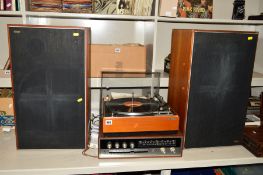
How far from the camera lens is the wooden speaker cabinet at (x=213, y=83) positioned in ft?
3.89

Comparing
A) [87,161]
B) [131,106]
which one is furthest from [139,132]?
[87,161]

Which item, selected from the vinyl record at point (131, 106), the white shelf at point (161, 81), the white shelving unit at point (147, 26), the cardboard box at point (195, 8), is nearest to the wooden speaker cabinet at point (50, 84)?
the vinyl record at point (131, 106)

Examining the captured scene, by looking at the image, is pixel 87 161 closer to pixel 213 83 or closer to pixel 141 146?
pixel 141 146

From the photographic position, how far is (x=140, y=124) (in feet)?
3.90

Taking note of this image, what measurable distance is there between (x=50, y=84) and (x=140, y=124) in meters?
0.48

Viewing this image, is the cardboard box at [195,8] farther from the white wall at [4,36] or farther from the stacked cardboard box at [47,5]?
the white wall at [4,36]

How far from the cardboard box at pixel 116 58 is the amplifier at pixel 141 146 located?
1.53ft

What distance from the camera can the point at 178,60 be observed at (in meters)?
1.33

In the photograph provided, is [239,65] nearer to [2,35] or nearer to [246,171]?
[246,171]

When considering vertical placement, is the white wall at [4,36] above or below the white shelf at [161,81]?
above

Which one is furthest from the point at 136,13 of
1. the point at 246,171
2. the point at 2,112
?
the point at 246,171

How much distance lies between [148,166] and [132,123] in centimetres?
22

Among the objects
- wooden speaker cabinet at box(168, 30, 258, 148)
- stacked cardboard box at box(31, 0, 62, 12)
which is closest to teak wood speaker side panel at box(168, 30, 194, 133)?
wooden speaker cabinet at box(168, 30, 258, 148)

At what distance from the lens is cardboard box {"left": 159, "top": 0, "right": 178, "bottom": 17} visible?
142 centimetres
